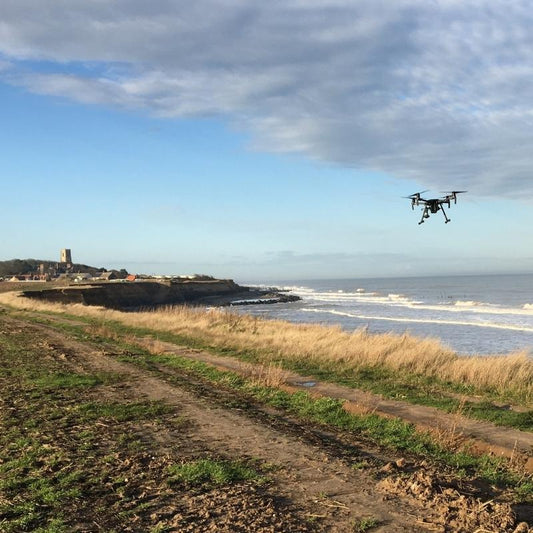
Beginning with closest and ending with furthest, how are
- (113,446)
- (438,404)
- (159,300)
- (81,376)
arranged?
(113,446)
(438,404)
(81,376)
(159,300)

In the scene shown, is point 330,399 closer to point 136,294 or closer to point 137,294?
point 136,294

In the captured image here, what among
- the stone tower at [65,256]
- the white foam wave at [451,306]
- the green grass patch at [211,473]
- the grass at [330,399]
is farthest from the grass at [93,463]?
the stone tower at [65,256]

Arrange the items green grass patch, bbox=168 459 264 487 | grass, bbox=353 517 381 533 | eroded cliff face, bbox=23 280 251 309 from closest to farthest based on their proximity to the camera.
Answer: grass, bbox=353 517 381 533 → green grass patch, bbox=168 459 264 487 → eroded cliff face, bbox=23 280 251 309

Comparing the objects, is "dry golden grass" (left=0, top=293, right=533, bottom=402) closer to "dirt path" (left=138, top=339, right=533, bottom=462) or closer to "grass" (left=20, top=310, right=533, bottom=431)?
"grass" (left=20, top=310, right=533, bottom=431)

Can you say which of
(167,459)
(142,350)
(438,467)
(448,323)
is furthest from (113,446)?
(448,323)

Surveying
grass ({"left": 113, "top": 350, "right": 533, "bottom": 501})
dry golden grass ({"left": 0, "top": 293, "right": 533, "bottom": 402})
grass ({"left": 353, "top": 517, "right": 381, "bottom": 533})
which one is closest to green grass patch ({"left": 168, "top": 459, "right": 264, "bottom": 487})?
grass ({"left": 353, "top": 517, "right": 381, "bottom": 533})

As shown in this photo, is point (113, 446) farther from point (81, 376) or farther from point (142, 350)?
point (142, 350)

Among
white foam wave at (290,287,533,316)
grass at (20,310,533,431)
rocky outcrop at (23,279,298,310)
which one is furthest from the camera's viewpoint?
rocky outcrop at (23,279,298,310)
